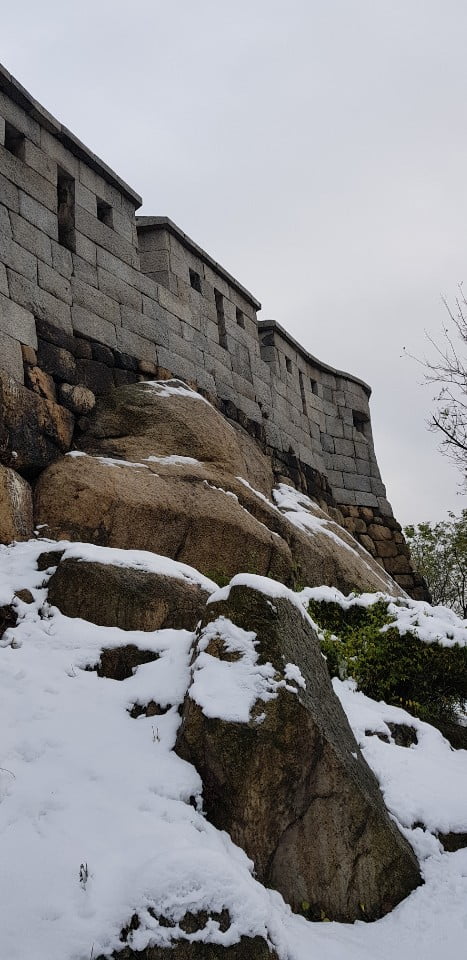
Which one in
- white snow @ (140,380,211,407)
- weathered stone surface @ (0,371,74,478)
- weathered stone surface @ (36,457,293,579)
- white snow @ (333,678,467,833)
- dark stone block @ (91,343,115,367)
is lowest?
white snow @ (333,678,467,833)

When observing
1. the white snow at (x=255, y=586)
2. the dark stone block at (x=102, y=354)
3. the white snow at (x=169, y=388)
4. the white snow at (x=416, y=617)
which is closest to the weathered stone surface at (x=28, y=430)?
the dark stone block at (x=102, y=354)

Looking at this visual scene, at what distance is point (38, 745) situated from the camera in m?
4.38

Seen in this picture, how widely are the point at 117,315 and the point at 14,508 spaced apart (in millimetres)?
3354

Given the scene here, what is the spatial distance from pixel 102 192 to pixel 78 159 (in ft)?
1.55

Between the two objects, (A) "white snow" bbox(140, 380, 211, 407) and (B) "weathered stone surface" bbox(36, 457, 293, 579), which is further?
(A) "white snow" bbox(140, 380, 211, 407)

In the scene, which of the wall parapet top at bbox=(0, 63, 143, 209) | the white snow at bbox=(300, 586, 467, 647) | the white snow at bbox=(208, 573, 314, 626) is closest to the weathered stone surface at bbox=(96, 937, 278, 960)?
the white snow at bbox=(208, 573, 314, 626)

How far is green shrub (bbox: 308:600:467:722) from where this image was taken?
6.81 metres

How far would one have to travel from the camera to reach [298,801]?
439 cm

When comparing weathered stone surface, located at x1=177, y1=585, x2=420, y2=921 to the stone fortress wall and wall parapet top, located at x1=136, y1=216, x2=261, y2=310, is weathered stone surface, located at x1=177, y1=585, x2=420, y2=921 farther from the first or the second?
wall parapet top, located at x1=136, y1=216, x2=261, y2=310

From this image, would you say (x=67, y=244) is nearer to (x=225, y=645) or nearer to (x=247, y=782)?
(x=225, y=645)

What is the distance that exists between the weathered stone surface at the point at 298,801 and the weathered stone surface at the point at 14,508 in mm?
2770

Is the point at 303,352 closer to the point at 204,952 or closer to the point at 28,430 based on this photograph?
the point at 28,430

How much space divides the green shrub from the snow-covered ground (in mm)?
814

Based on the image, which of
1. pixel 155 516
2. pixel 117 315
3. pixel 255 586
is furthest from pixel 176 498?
pixel 255 586
